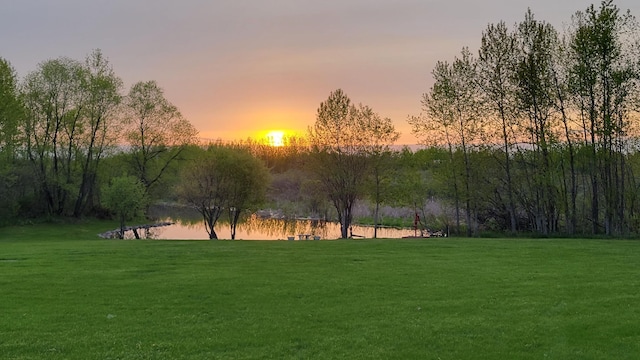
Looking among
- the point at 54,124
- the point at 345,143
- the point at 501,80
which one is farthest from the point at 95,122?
the point at 501,80

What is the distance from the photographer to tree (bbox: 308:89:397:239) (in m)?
43.7

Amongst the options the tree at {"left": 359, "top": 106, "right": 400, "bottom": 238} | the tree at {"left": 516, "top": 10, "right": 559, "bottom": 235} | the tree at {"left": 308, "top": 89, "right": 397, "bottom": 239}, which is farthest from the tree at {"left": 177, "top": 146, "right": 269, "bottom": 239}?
the tree at {"left": 516, "top": 10, "right": 559, "bottom": 235}

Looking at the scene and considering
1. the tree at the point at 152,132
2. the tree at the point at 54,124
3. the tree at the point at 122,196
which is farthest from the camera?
the tree at the point at 152,132

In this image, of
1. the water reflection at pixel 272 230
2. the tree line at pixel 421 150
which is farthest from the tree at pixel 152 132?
the water reflection at pixel 272 230

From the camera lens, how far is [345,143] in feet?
144

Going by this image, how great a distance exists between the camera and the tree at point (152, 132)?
55.3m

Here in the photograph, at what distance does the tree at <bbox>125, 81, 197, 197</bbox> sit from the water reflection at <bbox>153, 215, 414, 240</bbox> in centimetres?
732

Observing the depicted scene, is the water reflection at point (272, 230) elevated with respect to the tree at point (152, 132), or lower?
lower

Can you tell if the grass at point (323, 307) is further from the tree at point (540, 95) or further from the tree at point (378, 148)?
the tree at point (378, 148)

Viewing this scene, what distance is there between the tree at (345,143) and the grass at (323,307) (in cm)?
2472

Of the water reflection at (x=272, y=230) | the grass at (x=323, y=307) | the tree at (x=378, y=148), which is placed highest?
the tree at (x=378, y=148)

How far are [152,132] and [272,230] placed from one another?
18.8 meters

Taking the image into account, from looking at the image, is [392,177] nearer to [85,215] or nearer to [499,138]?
[499,138]

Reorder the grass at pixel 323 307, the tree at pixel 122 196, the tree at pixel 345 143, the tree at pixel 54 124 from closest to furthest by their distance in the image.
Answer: the grass at pixel 323 307 < the tree at pixel 122 196 < the tree at pixel 345 143 < the tree at pixel 54 124
